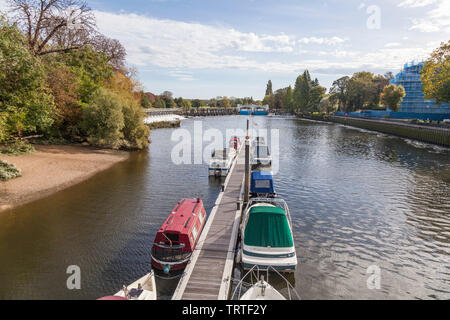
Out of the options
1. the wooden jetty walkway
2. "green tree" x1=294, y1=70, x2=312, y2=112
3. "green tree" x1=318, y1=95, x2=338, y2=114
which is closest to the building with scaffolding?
"green tree" x1=318, y1=95, x2=338, y2=114

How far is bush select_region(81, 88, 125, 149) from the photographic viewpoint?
44.8m

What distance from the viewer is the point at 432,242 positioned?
1969cm

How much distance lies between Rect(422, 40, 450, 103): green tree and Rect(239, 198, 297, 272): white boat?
212ft

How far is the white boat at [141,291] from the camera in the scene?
1192 centimetres

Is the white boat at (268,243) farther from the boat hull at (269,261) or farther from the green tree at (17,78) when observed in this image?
the green tree at (17,78)

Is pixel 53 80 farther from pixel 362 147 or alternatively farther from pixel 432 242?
pixel 362 147

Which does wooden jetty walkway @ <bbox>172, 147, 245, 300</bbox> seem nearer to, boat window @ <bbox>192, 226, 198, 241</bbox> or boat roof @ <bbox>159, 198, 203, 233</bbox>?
boat window @ <bbox>192, 226, 198, 241</bbox>

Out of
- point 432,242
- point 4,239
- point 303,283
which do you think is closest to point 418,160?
point 432,242

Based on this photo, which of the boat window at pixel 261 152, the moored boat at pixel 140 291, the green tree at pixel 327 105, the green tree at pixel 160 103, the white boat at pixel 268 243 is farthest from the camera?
the green tree at pixel 160 103

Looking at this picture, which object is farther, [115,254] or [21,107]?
[21,107]

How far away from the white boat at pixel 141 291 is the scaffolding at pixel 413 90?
427 ft

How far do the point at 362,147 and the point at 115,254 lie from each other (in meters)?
57.6

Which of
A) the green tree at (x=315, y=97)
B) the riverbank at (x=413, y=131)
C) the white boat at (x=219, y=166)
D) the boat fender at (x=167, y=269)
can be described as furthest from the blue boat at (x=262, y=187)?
the green tree at (x=315, y=97)
